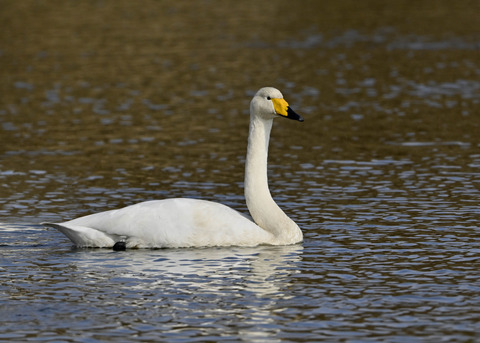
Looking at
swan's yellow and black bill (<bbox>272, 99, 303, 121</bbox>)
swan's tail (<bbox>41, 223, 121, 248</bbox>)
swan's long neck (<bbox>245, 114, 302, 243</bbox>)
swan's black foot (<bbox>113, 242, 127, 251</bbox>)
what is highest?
swan's yellow and black bill (<bbox>272, 99, 303, 121</bbox>)

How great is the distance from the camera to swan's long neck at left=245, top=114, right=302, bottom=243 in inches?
651

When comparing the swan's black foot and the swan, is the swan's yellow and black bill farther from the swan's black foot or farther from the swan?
the swan's black foot

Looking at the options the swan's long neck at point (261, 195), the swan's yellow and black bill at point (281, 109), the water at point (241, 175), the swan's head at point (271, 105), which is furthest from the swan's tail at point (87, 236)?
the swan's yellow and black bill at point (281, 109)

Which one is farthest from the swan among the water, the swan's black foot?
the water

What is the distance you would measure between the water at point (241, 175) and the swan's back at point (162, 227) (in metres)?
0.25

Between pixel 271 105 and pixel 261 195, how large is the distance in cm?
136

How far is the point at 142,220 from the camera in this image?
16.0 metres

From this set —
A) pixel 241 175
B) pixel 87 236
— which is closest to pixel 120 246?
pixel 87 236

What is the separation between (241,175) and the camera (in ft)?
75.0

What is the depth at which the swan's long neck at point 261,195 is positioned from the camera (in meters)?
16.5

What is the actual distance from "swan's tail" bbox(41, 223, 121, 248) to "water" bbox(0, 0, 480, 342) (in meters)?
0.17

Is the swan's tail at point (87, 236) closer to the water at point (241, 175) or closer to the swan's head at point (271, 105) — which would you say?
the water at point (241, 175)

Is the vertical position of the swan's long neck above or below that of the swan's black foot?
above

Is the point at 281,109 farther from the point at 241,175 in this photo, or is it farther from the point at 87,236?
the point at 241,175
